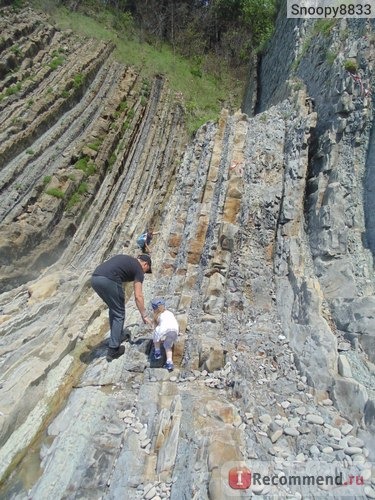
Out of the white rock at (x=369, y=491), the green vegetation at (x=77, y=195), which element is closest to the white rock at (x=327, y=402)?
the white rock at (x=369, y=491)

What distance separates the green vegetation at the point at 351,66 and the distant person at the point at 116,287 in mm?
5270

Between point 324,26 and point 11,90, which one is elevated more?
point 324,26

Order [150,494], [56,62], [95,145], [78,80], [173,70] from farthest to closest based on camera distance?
[173,70] → [56,62] → [78,80] → [95,145] → [150,494]

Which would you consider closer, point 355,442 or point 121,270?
point 355,442

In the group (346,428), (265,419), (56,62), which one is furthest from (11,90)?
(346,428)

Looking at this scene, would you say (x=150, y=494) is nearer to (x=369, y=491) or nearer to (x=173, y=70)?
(x=369, y=491)

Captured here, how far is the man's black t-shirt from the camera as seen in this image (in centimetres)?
477

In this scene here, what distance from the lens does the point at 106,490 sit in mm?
3217

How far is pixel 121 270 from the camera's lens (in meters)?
4.79

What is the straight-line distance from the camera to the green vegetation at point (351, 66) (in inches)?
281

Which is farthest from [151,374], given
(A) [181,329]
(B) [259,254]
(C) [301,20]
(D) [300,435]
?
(C) [301,20]

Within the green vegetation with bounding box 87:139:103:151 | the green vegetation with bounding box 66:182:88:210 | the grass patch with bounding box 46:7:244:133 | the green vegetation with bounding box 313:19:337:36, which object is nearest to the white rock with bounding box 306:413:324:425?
the green vegetation with bounding box 313:19:337:36

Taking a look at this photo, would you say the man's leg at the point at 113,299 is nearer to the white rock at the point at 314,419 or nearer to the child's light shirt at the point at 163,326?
the child's light shirt at the point at 163,326

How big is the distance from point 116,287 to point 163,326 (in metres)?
0.71
